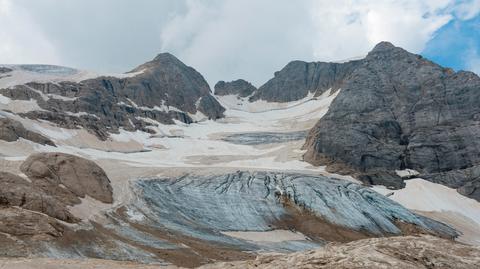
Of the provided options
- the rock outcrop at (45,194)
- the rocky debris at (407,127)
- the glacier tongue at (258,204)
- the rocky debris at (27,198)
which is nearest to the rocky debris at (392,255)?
the rock outcrop at (45,194)

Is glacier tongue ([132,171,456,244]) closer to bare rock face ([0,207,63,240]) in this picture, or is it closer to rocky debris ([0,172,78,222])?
rocky debris ([0,172,78,222])

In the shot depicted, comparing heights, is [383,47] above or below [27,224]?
above

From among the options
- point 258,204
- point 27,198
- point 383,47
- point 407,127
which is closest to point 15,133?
point 258,204

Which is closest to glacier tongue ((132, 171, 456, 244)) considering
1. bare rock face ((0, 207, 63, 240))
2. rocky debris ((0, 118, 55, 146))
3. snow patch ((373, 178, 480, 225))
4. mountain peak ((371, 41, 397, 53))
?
snow patch ((373, 178, 480, 225))

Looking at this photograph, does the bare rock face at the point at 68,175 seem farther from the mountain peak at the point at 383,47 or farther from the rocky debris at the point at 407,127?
the mountain peak at the point at 383,47

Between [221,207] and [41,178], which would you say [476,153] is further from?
[41,178]

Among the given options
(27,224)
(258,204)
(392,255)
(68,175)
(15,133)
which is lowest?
(258,204)

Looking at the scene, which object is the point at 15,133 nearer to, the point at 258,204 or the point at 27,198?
the point at 258,204

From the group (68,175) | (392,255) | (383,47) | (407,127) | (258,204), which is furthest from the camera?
(383,47)
